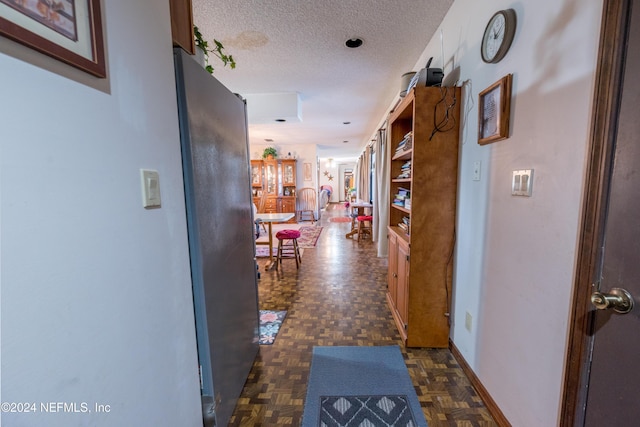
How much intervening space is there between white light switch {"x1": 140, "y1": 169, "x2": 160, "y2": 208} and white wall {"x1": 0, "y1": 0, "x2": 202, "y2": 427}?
0.02 meters

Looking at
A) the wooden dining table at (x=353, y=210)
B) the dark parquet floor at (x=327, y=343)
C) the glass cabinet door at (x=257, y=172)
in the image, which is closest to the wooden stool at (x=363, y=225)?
the wooden dining table at (x=353, y=210)

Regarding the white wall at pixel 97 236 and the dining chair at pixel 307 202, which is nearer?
the white wall at pixel 97 236

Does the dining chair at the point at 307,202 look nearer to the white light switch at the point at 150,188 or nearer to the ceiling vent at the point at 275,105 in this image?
the ceiling vent at the point at 275,105

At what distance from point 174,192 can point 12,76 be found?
515 mm

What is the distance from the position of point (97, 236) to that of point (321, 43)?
2.33m

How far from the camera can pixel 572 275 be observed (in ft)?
Answer: 2.95

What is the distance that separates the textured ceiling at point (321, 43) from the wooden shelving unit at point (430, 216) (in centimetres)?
66

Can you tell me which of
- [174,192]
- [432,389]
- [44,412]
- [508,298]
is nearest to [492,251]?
[508,298]

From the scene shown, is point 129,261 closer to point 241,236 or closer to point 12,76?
point 12,76

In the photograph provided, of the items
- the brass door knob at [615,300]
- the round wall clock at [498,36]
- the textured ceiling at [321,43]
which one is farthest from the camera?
the textured ceiling at [321,43]

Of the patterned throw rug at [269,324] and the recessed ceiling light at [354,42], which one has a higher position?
the recessed ceiling light at [354,42]

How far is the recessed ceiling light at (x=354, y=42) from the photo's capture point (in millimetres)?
2195

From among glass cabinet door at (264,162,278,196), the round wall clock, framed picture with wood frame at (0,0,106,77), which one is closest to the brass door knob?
the round wall clock

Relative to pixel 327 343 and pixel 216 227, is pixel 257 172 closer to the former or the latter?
pixel 327 343
